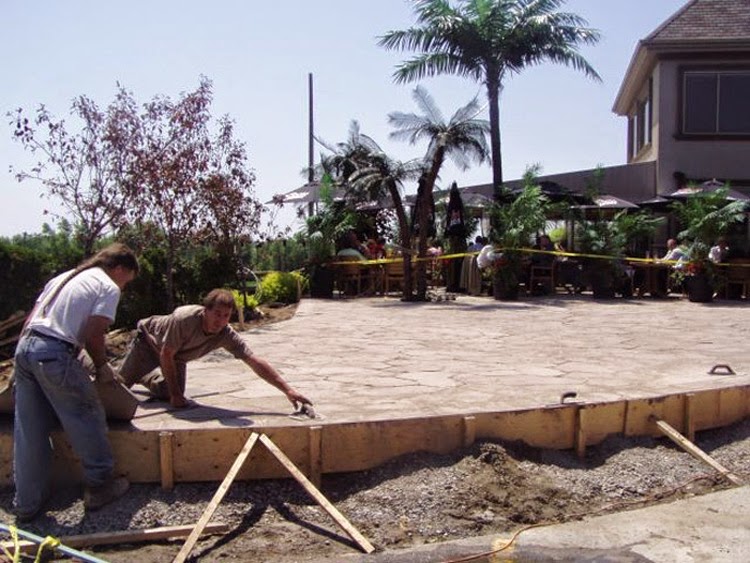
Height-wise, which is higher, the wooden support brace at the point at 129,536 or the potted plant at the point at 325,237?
the potted plant at the point at 325,237

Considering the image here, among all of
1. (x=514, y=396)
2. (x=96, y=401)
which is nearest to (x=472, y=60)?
(x=514, y=396)

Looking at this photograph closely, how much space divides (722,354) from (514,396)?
364cm

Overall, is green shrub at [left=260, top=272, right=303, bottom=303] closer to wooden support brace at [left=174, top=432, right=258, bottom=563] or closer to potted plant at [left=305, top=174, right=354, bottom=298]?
potted plant at [left=305, top=174, right=354, bottom=298]

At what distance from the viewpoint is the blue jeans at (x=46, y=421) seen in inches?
195

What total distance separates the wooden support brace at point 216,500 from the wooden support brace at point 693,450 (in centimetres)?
303

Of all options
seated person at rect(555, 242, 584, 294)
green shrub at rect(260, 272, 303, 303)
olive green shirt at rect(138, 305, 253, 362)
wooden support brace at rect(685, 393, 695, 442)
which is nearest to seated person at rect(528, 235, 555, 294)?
seated person at rect(555, 242, 584, 294)

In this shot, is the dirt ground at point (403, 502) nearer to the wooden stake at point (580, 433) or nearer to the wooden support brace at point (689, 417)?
the wooden stake at point (580, 433)

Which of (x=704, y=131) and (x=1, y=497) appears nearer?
(x=1, y=497)

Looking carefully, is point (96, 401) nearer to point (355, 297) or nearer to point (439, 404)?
point (439, 404)

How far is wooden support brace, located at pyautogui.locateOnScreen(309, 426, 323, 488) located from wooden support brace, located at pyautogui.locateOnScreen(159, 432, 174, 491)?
86 cm

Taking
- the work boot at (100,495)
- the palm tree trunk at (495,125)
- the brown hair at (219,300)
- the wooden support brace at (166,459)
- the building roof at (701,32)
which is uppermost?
the building roof at (701,32)

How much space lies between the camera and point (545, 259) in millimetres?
17359

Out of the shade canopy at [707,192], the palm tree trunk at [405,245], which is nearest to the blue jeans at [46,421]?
the palm tree trunk at [405,245]

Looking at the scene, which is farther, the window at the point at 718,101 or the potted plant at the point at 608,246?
the window at the point at 718,101
